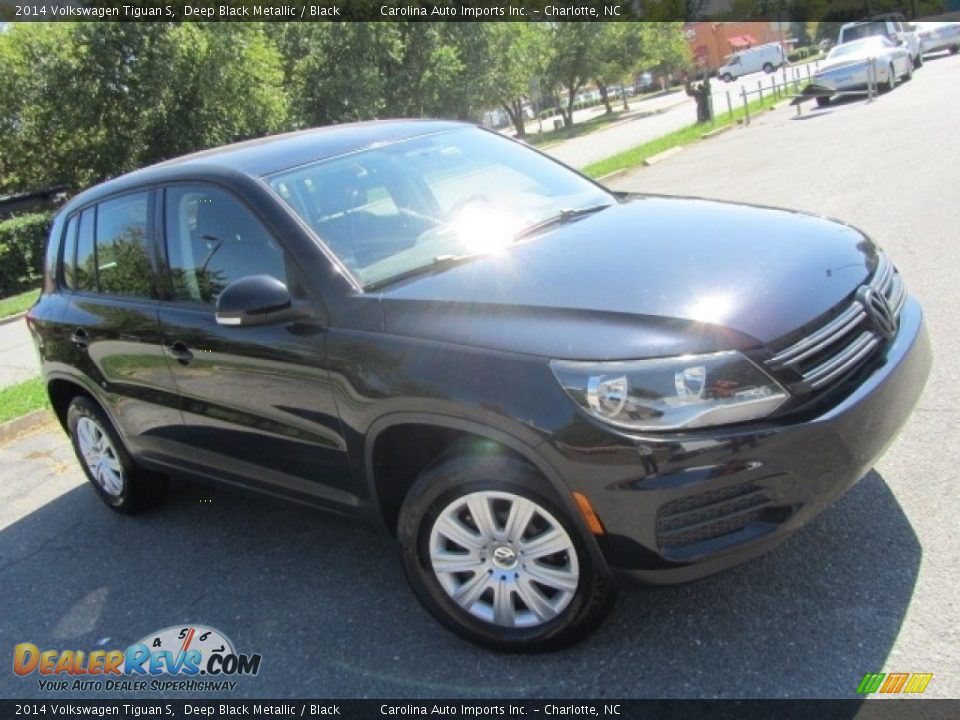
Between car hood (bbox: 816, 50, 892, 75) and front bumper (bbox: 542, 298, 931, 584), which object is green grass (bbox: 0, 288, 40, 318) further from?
car hood (bbox: 816, 50, 892, 75)

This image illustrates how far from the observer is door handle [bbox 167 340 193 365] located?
3.77 meters

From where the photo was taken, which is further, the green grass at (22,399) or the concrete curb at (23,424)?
the green grass at (22,399)

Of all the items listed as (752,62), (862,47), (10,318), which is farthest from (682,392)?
(752,62)

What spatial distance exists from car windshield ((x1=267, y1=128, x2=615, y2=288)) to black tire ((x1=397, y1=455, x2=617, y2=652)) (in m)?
0.86

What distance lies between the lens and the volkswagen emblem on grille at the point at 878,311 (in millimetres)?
2984

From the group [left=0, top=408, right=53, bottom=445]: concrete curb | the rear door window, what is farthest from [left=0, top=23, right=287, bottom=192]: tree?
the rear door window

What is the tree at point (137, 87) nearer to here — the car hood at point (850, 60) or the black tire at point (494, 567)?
the car hood at point (850, 60)

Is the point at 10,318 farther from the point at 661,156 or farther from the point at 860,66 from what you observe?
the point at 860,66

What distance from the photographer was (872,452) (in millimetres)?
2783

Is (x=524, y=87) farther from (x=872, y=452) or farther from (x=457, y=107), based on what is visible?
(x=872, y=452)

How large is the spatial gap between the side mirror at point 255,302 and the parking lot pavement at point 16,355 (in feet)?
20.3

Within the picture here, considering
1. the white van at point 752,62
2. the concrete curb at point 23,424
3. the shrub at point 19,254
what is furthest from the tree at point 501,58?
the concrete curb at point 23,424

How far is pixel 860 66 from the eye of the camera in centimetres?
2106

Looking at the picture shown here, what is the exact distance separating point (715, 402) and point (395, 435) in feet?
3.78
